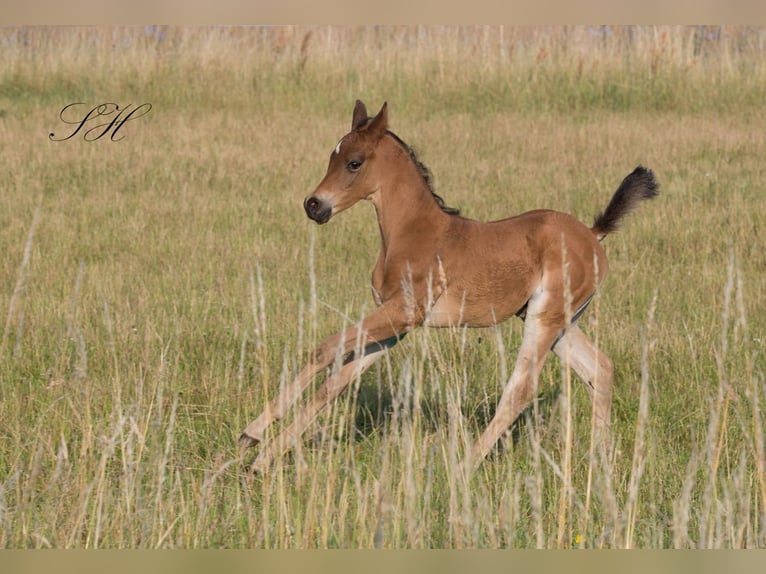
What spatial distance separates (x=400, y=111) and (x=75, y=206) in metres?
4.94

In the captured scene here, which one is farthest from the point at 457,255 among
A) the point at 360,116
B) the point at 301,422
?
the point at 301,422

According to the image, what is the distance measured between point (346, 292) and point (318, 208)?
254 centimetres

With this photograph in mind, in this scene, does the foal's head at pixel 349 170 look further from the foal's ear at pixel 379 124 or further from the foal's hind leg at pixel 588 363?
the foal's hind leg at pixel 588 363

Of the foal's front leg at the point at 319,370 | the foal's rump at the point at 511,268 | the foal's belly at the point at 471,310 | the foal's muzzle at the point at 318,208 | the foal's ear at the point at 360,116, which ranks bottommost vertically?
the foal's front leg at the point at 319,370

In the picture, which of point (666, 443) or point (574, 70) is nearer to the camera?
point (666, 443)

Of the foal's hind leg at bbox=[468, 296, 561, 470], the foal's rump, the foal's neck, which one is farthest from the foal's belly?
the foal's neck

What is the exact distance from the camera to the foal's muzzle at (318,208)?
4879 mm

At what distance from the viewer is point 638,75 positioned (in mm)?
15109

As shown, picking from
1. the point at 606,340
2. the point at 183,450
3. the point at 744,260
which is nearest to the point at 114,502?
the point at 183,450

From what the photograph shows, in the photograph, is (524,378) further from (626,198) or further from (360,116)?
(360,116)

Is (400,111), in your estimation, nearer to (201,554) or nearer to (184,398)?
(184,398)

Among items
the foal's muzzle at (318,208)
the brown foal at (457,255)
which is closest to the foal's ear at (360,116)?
the brown foal at (457,255)

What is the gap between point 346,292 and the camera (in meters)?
7.41

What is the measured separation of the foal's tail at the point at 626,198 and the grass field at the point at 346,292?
708 millimetres
